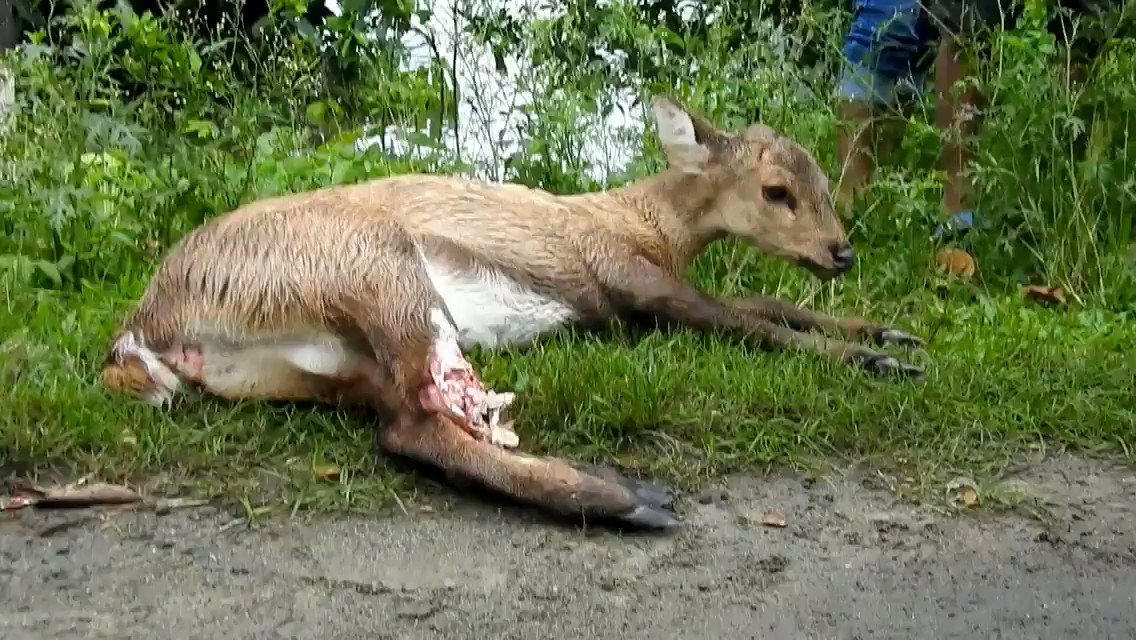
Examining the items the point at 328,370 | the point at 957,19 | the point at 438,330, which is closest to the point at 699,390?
the point at 438,330

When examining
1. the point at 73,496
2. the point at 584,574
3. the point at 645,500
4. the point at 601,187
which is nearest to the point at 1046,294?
the point at 601,187

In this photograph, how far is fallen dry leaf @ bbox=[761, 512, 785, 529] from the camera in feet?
9.96

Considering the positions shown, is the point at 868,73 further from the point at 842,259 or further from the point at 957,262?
the point at 842,259

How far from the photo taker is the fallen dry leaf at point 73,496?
3.03 m

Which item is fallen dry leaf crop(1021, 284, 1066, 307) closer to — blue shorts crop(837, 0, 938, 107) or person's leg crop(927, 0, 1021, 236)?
person's leg crop(927, 0, 1021, 236)

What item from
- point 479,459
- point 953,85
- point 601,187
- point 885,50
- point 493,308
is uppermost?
point 885,50

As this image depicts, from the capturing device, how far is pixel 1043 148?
5125 mm

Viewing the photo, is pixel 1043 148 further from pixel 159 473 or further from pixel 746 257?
pixel 159 473

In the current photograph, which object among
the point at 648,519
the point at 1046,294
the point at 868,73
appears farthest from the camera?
the point at 868,73

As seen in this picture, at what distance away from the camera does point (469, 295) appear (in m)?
3.93

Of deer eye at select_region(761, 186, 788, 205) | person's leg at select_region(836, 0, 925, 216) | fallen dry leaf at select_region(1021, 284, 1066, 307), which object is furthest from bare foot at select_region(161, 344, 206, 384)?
fallen dry leaf at select_region(1021, 284, 1066, 307)

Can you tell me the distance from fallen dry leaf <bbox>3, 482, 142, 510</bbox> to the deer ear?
2.23 m

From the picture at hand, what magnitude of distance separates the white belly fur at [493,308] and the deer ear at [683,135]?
2.45 ft

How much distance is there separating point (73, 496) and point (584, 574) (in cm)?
124
